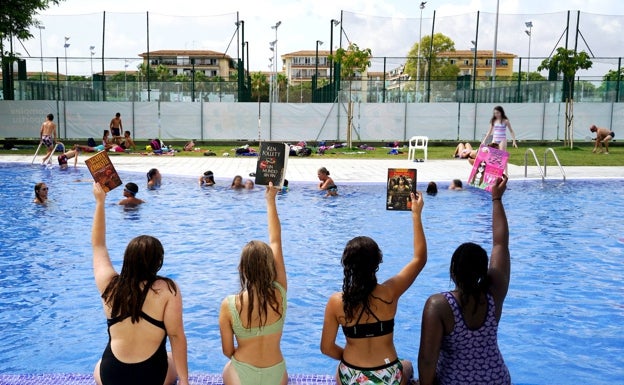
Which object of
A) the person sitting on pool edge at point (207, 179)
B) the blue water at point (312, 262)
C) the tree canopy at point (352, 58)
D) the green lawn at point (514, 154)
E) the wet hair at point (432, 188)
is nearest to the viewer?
the blue water at point (312, 262)

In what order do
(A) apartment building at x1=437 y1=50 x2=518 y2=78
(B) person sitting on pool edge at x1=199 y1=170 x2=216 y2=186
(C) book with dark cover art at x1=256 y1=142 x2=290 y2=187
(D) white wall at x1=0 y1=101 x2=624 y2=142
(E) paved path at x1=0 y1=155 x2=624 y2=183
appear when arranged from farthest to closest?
(A) apartment building at x1=437 y1=50 x2=518 y2=78 < (D) white wall at x1=0 y1=101 x2=624 y2=142 < (E) paved path at x1=0 y1=155 x2=624 y2=183 < (B) person sitting on pool edge at x1=199 y1=170 x2=216 y2=186 < (C) book with dark cover art at x1=256 y1=142 x2=290 y2=187

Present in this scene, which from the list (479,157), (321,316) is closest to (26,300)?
(321,316)

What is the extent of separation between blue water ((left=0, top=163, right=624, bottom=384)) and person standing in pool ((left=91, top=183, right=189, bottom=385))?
2.25 meters

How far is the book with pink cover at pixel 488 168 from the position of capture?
4461mm

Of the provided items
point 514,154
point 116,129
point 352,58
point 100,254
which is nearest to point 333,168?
point 514,154

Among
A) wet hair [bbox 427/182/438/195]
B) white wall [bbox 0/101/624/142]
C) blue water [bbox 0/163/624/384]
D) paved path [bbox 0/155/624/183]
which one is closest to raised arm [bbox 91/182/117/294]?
blue water [bbox 0/163/624/384]

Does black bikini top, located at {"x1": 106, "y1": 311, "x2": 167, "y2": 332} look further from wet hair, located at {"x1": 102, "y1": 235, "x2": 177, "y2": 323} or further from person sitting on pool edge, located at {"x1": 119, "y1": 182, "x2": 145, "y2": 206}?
person sitting on pool edge, located at {"x1": 119, "y1": 182, "x2": 145, "y2": 206}

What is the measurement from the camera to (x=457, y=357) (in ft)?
11.4

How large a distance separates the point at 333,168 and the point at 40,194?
8.70 m

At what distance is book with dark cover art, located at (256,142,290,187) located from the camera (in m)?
4.22

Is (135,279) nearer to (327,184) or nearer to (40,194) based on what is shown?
(40,194)

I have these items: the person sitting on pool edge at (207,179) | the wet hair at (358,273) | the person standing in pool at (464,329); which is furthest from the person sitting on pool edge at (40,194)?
the person standing in pool at (464,329)

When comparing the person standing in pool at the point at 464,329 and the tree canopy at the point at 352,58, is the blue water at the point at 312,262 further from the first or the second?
the tree canopy at the point at 352,58

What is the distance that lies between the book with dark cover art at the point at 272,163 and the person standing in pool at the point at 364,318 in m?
0.89
